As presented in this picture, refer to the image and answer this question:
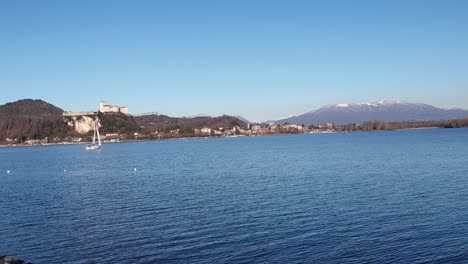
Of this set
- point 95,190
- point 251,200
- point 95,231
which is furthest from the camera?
point 95,190

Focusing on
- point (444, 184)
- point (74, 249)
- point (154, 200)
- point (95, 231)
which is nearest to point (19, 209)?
point (154, 200)

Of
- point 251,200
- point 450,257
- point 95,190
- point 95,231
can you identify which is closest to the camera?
point 450,257

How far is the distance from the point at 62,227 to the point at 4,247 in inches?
190

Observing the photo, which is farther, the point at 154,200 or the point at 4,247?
the point at 154,200

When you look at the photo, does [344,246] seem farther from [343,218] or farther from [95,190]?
[95,190]

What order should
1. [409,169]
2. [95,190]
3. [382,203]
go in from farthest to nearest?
[409,169] < [95,190] < [382,203]

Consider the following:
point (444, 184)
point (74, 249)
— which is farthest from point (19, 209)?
point (444, 184)

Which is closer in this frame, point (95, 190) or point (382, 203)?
point (382, 203)

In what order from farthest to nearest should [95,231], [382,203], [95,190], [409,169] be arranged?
[409,169]
[95,190]
[382,203]
[95,231]

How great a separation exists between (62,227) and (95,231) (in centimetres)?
272

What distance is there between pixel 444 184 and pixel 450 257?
72.2ft

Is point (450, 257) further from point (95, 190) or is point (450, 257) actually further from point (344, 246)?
point (95, 190)

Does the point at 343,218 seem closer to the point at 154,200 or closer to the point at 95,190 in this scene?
the point at 154,200

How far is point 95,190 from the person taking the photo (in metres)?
48.2
